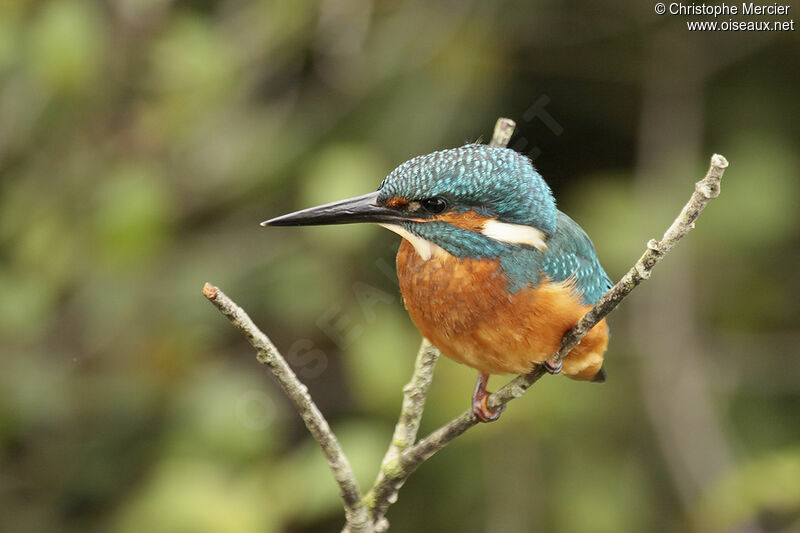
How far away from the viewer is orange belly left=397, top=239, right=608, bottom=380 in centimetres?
184

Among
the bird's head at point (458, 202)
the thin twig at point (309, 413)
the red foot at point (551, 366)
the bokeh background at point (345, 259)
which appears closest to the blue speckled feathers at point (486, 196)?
the bird's head at point (458, 202)

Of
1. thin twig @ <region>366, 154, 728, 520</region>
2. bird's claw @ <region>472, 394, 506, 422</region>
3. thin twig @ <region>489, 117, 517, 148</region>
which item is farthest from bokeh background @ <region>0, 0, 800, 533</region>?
thin twig @ <region>366, 154, 728, 520</region>

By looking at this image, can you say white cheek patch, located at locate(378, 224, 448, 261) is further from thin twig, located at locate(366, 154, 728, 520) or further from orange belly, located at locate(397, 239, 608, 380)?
thin twig, located at locate(366, 154, 728, 520)

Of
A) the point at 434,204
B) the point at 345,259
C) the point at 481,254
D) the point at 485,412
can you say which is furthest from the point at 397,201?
the point at 345,259

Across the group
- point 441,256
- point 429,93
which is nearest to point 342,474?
point 441,256

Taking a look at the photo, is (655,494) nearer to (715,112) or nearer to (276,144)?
(715,112)

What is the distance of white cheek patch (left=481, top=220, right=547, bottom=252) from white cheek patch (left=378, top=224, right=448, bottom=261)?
11cm

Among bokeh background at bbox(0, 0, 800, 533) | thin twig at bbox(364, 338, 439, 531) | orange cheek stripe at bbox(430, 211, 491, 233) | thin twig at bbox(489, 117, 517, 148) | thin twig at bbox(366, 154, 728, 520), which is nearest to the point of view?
thin twig at bbox(366, 154, 728, 520)

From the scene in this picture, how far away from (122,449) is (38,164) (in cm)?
127

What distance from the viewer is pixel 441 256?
6.15 ft

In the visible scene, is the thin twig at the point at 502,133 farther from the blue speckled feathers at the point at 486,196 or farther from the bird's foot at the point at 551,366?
the bird's foot at the point at 551,366

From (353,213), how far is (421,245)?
20cm

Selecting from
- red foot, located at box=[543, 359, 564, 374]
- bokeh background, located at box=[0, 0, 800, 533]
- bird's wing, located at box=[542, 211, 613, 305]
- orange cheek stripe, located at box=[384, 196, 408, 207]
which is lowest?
bokeh background, located at box=[0, 0, 800, 533]

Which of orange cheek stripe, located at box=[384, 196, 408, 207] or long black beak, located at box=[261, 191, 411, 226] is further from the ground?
orange cheek stripe, located at box=[384, 196, 408, 207]
